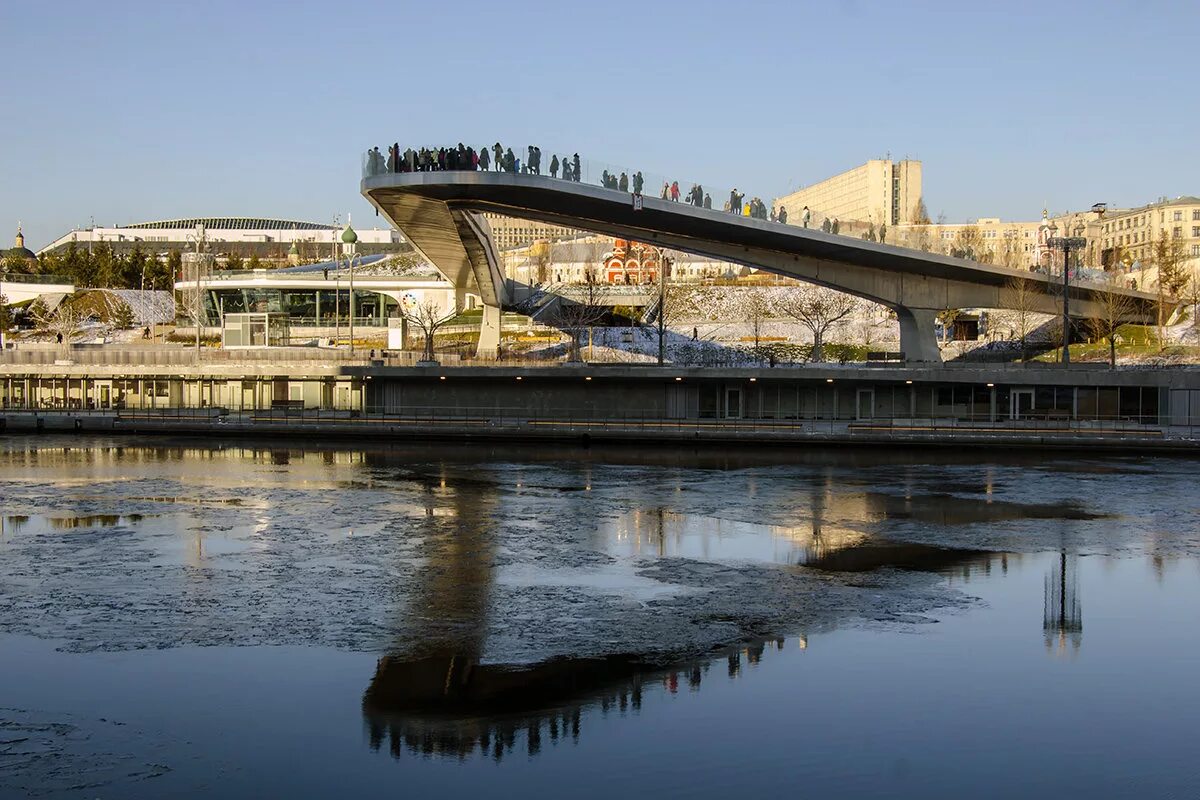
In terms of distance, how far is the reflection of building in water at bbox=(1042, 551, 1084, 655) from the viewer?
2086 centimetres

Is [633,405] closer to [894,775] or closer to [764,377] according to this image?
[764,377]

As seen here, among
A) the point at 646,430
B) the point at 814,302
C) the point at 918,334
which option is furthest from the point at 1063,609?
the point at 814,302

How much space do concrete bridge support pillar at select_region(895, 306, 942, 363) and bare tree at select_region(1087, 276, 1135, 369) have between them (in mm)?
13858

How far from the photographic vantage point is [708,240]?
6312cm

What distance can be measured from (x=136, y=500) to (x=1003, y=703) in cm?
2619

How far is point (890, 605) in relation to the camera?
75.3 feet

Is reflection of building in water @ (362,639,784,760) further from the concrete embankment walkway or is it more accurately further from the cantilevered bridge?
the concrete embankment walkway

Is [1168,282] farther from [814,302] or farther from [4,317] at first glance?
[4,317]

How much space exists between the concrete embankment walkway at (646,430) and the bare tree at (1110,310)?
19.1 meters

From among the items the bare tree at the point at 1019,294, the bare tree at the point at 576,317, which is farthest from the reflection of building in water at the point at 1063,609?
the bare tree at the point at 576,317

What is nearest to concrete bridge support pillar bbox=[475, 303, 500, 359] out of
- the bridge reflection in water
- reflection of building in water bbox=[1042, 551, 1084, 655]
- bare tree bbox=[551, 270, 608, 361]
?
bare tree bbox=[551, 270, 608, 361]

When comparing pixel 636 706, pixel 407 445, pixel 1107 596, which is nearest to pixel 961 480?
pixel 1107 596

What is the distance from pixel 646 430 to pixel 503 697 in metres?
41.1

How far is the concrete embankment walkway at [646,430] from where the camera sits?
180 ft
